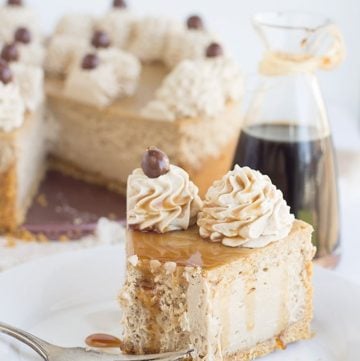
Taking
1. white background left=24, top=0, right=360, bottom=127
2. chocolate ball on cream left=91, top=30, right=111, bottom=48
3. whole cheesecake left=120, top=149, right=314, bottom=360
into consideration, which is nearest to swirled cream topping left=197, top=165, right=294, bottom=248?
whole cheesecake left=120, top=149, right=314, bottom=360

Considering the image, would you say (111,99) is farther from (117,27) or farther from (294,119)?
(294,119)

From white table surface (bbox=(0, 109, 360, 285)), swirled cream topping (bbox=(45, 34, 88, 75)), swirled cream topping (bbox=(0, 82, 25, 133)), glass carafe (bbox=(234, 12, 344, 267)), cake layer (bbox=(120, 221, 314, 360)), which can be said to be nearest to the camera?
cake layer (bbox=(120, 221, 314, 360))

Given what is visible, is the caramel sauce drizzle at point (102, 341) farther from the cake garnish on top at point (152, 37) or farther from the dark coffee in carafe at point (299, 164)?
the cake garnish on top at point (152, 37)

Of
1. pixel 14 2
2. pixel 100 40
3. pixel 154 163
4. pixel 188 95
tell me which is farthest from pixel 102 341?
pixel 14 2

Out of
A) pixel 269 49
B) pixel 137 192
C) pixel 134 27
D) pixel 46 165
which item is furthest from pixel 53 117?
pixel 137 192

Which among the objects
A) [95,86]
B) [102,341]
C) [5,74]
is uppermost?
[5,74]

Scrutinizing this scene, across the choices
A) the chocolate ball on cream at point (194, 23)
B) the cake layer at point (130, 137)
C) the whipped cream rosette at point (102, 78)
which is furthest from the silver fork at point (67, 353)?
the chocolate ball on cream at point (194, 23)

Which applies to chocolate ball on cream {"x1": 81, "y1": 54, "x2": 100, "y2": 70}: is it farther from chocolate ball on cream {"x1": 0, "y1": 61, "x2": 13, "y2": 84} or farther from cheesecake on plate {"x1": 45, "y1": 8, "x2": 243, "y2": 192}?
chocolate ball on cream {"x1": 0, "y1": 61, "x2": 13, "y2": 84}
